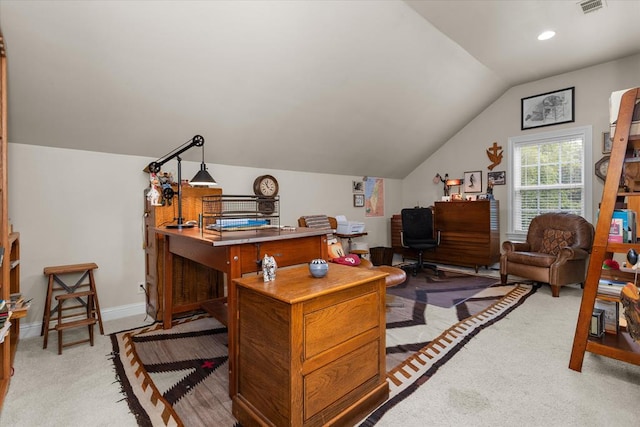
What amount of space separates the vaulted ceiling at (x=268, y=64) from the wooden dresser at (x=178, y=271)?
0.66 meters

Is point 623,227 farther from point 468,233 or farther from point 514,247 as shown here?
point 468,233

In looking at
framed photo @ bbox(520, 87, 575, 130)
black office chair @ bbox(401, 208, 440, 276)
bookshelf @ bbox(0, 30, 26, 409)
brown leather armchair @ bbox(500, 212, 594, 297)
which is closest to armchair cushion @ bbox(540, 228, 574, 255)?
brown leather armchair @ bbox(500, 212, 594, 297)

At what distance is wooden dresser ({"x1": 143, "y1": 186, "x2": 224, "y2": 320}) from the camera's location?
2912 millimetres

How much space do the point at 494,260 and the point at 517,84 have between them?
292 cm

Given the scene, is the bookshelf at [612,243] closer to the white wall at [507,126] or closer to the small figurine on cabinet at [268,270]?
the small figurine on cabinet at [268,270]

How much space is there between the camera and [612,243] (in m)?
1.90

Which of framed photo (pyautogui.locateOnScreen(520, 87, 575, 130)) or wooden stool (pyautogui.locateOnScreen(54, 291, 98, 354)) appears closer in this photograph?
wooden stool (pyautogui.locateOnScreen(54, 291, 98, 354))

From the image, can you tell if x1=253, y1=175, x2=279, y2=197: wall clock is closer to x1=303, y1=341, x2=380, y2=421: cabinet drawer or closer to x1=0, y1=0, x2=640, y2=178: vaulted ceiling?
x1=0, y1=0, x2=640, y2=178: vaulted ceiling

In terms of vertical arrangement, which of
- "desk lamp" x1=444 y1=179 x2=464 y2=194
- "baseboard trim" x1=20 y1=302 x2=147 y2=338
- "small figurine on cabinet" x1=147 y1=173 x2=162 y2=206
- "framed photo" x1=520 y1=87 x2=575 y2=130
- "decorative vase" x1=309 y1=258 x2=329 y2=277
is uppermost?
"framed photo" x1=520 y1=87 x2=575 y2=130

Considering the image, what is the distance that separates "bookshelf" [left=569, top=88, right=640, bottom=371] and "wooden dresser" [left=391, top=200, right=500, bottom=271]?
2.99 meters

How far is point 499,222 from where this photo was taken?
5246 millimetres

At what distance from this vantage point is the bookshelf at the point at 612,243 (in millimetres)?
1874

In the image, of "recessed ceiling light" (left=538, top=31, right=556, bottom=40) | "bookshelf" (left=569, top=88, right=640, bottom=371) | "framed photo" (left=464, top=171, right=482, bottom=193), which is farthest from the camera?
"framed photo" (left=464, top=171, right=482, bottom=193)

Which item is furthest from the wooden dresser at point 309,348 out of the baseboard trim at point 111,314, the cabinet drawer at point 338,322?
the baseboard trim at point 111,314
